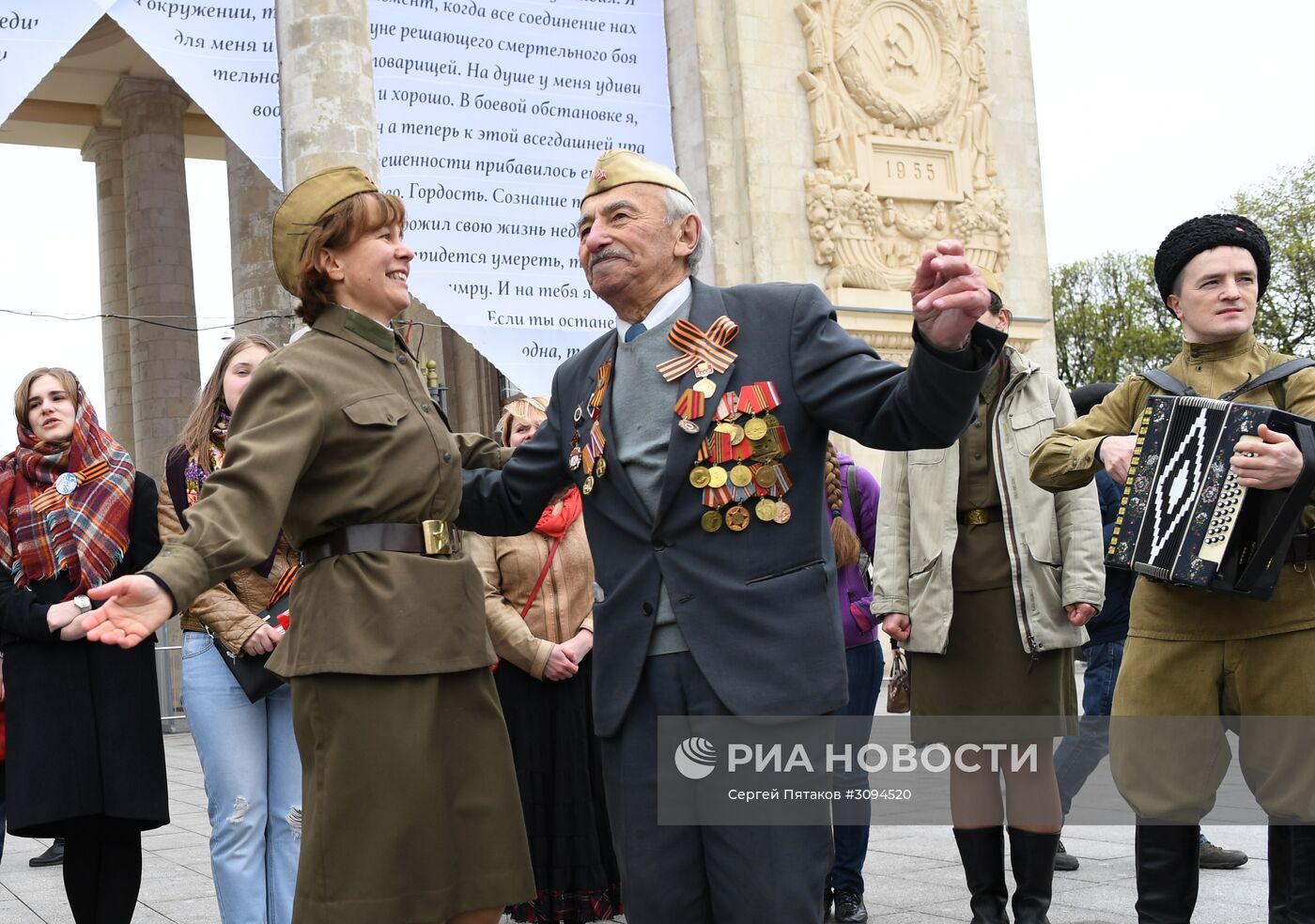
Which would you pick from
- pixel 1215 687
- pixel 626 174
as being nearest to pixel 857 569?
pixel 1215 687

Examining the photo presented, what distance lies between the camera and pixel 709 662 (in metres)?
Answer: 3.21

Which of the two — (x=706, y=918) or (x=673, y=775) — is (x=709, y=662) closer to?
(x=673, y=775)

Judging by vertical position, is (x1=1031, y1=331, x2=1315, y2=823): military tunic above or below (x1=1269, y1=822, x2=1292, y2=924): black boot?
above

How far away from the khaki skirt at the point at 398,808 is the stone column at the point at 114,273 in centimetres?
2311

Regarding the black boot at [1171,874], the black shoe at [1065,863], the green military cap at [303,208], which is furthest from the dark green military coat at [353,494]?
the black shoe at [1065,863]

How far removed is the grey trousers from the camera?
10.2ft

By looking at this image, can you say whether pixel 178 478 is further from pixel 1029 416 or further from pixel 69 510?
pixel 1029 416

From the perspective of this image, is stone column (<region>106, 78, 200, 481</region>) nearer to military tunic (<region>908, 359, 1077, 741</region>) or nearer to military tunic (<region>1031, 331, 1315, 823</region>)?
military tunic (<region>908, 359, 1077, 741</region>)

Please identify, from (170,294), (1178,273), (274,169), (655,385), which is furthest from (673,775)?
(170,294)

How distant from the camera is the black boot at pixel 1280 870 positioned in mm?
4189

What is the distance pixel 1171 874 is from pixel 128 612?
2.92 m

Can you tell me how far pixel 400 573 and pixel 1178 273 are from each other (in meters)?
2.54

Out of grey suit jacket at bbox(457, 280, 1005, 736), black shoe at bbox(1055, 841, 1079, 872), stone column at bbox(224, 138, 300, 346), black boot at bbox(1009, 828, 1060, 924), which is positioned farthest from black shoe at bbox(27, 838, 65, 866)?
stone column at bbox(224, 138, 300, 346)

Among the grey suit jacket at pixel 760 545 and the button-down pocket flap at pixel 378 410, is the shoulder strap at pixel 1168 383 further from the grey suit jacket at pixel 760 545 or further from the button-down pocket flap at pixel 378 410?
the button-down pocket flap at pixel 378 410
